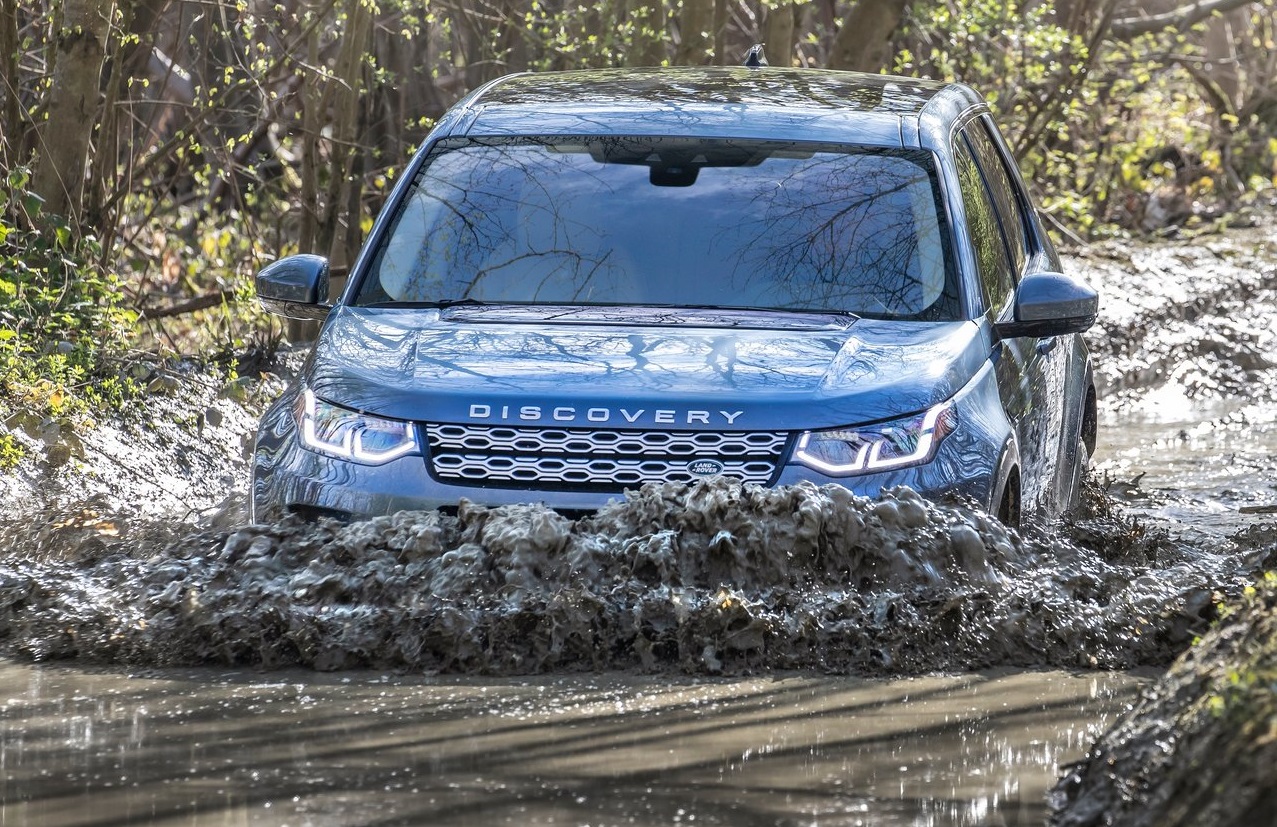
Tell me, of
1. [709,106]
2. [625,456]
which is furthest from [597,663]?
[709,106]

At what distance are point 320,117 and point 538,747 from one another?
8.19 meters

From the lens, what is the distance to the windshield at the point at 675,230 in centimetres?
573

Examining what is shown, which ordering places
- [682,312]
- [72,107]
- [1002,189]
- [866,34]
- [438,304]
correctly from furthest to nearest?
[866,34]
[72,107]
[1002,189]
[438,304]
[682,312]

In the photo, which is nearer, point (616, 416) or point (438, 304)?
point (616, 416)

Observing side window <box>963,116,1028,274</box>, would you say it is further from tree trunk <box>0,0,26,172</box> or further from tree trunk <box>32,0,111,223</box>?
tree trunk <box>0,0,26,172</box>

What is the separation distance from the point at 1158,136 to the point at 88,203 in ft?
34.7

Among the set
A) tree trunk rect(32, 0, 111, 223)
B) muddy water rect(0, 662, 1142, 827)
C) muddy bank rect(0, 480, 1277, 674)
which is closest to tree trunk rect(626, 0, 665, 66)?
tree trunk rect(32, 0, 111, 223)

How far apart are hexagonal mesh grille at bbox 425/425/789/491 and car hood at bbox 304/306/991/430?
33 mm

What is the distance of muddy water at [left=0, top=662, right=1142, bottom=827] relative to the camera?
3494mm

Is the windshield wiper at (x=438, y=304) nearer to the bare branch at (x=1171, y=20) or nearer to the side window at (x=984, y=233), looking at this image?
the side window at (x=984, y=233)

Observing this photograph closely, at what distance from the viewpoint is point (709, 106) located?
634 cm

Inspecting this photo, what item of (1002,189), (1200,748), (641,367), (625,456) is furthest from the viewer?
(1002,189)

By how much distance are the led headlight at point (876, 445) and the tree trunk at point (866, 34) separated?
819 centimetres

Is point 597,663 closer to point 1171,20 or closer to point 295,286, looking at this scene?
point 295,286
